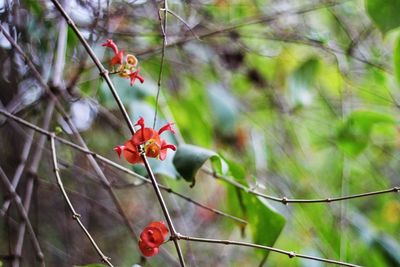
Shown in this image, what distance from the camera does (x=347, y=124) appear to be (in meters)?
1.15

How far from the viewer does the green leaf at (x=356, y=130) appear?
112 centimetres

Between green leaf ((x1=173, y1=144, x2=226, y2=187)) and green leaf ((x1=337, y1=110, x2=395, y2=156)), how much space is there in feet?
1.49

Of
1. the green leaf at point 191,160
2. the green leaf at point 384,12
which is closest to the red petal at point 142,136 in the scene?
the green leaf at point 191,160

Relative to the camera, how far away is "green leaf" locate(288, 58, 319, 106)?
126 centimetres

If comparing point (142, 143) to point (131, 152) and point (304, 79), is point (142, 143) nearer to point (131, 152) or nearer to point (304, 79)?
point (131, 152)

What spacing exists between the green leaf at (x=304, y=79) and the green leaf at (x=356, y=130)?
0.12 meters

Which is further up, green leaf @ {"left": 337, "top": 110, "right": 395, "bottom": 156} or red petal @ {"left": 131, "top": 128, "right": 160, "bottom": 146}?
green leaf @ {"left": 337, "top": 110, "right": 395, "bottom": 156}

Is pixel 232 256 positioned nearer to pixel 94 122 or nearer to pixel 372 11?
pixel 94 122

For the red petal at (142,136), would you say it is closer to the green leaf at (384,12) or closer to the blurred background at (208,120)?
the blurred background at (208,120)

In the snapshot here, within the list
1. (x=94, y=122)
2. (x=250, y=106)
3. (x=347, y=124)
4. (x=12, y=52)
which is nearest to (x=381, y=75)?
(x=347, y=124)

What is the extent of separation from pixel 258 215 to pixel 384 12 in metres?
0.33

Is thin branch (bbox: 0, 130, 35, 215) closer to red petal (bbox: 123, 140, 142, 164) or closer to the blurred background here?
the blurred background

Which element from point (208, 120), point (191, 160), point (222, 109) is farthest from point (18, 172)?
point (208, 120)

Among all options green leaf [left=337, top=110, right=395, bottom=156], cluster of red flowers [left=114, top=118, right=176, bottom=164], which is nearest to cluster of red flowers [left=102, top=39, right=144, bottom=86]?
cluster of red flowers [left=114, top=118, right=176, bottom=164]
